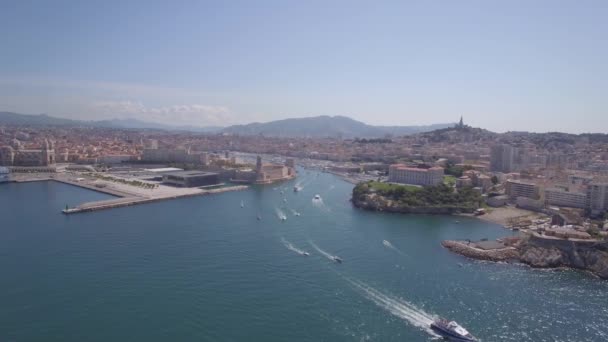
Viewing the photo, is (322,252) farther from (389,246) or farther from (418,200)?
(418,200)

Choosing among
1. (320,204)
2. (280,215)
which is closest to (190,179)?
(320,204)

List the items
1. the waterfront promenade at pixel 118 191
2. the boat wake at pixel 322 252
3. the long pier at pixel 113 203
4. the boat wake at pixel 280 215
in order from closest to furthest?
the boat wake at pixel 322 252 → the boat wake at pixel 280 215 → the long pier at pixel 113 203 → the waterfront promenade at pixel 118 191

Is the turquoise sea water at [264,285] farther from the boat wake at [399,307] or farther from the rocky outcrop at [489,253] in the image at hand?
the rocky outcrop at [489,253]

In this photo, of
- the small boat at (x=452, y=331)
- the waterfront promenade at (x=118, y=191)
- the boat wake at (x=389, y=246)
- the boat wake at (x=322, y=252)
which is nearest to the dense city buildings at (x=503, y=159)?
the waterfront promenade at (x=118, y=191)

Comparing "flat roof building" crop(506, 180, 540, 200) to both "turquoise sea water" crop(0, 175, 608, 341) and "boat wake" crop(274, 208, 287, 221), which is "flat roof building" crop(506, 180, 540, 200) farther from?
"boat wake" crop(274, 208, 287, 221)

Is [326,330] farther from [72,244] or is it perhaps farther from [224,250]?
[72,244]

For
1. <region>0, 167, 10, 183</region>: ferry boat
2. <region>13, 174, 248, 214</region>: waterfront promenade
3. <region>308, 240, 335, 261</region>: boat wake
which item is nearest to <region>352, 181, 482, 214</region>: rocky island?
<region>308, 240, 335, 261</region>: boat wake

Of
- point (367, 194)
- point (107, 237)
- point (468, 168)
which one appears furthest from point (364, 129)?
point (107, 237)
